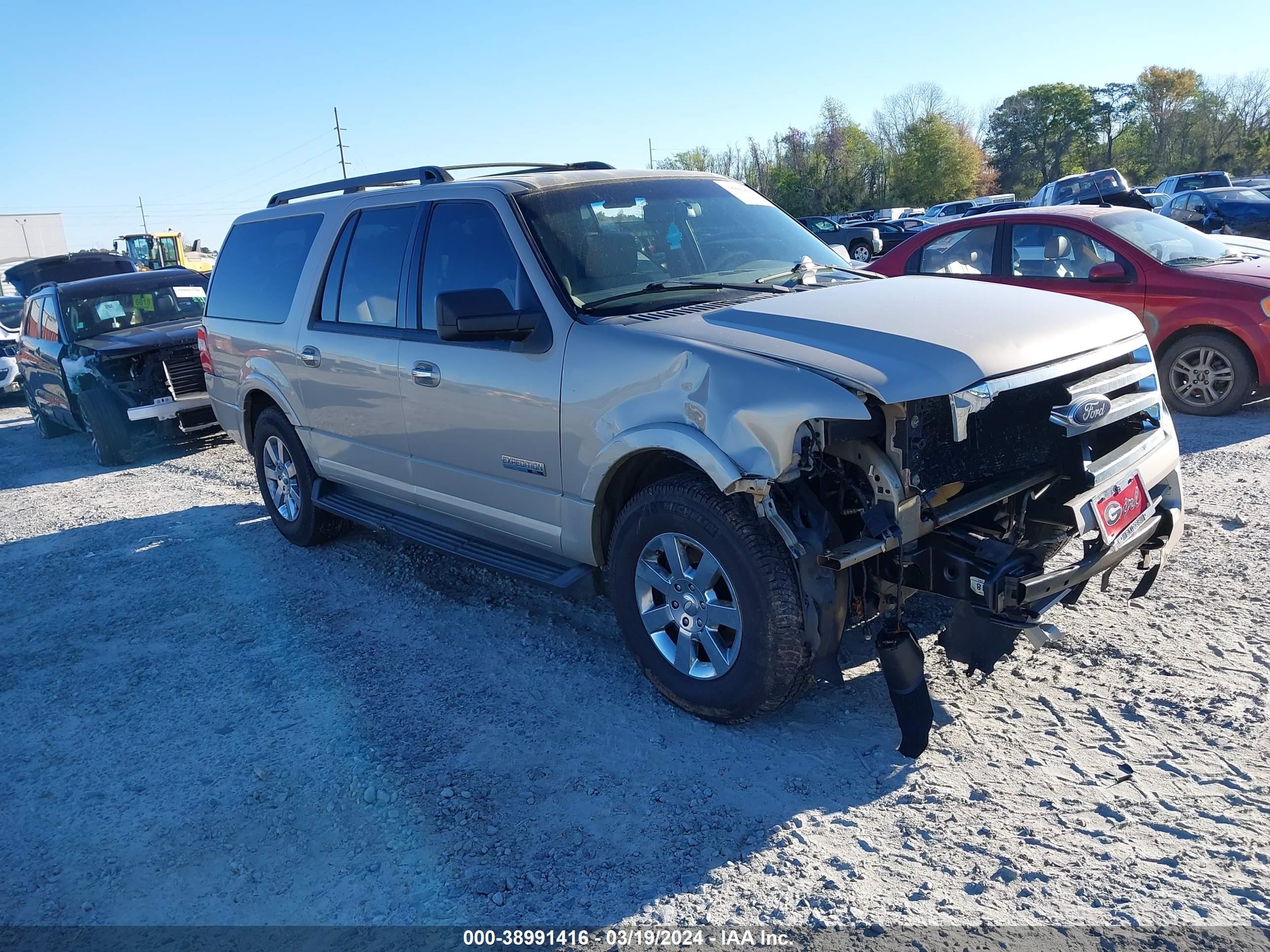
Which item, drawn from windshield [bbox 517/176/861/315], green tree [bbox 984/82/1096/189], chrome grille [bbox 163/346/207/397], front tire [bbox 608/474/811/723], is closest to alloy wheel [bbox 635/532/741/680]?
front tire [bbox 608/474/811/723]

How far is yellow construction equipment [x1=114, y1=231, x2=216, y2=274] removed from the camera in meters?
35.1

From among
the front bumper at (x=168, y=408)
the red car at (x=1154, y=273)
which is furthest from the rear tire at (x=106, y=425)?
the red car at (x=1154, y=273)

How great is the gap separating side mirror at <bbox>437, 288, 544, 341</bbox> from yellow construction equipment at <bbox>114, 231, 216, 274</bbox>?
34.5 metres

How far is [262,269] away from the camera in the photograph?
6270 millimetres

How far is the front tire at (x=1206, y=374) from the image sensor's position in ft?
24.3

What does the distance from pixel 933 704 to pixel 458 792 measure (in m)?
1.86

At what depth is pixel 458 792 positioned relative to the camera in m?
3.37

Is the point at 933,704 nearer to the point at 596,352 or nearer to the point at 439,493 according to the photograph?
the point at 596,352

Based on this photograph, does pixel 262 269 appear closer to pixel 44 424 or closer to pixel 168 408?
pixel 168 408

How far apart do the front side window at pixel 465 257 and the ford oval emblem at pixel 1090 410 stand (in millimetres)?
2122

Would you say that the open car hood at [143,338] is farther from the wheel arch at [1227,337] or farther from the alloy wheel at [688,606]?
the wheel arch at [1227,337]

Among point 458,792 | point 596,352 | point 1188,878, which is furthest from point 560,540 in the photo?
point 1188,878

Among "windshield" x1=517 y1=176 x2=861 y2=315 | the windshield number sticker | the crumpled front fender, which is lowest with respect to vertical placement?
the crumpled front fender

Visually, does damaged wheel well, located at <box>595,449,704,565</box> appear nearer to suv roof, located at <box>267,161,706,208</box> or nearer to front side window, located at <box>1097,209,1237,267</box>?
suv roof, located at <box>267,161,706,208</box>
